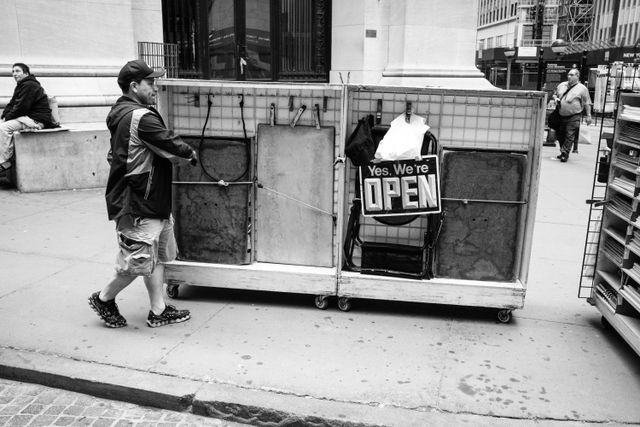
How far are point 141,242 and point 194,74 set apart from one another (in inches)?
284

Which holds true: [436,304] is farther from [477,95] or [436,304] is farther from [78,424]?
[78,424]

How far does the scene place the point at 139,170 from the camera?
4.24m

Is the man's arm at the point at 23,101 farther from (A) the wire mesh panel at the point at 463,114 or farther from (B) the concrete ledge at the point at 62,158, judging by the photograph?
(A) the wire mesh panel at the point at 463,114

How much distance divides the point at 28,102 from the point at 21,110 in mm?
155

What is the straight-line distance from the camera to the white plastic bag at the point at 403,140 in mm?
4527

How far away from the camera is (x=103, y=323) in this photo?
471 centimetres

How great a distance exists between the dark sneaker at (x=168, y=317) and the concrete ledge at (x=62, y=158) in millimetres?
5295

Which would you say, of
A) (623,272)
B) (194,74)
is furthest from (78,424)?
(194,74)

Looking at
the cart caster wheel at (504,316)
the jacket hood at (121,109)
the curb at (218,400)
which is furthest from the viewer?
the cart caster wheel at (504,316)

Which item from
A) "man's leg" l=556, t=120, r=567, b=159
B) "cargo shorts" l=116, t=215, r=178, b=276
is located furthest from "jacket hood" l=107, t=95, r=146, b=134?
A: "man's leg" l=556, t=120, r=567, b=159

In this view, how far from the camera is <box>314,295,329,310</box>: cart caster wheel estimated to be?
197 inches

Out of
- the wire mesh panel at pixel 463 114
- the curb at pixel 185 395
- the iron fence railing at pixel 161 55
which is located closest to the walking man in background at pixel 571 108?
the iron fence railing at pixel 161 55

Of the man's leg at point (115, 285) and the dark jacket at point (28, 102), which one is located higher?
the dark jacket at point (28, 102)

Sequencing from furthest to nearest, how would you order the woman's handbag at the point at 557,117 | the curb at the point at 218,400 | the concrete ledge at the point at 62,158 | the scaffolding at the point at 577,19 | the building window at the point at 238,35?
the scaffolding at the point at 577,19
the woman's handbag at the point at 557,117
the building window at the point at 238,35
the concrete ledge at the point at 62,158
the curb at the point at 218,400
